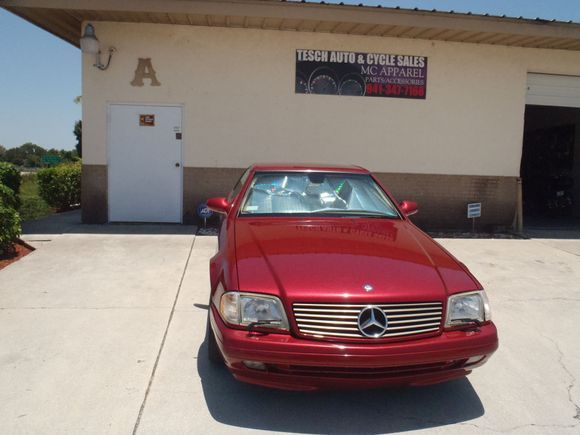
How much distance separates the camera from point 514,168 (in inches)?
385

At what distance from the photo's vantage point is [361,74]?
30.1 feet

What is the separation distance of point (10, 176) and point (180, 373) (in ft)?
22.1

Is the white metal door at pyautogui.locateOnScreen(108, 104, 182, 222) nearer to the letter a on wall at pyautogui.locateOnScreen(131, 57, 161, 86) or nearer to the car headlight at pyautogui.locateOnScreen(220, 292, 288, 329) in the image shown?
the letter a on wall at pyautogui.locateOnScreen(131, 57, 161, 86)

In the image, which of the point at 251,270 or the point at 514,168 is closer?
the point at 251,270

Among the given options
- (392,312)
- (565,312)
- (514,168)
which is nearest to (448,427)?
(392,312)

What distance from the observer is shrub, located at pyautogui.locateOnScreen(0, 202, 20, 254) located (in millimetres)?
6199

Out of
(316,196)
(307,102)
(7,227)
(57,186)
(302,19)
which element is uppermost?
(302,19)

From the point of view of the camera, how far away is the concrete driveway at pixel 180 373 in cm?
291

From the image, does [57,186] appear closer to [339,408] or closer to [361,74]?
[361,74]

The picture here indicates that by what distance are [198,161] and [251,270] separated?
6.36m

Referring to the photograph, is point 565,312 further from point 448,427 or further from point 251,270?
point 251,270

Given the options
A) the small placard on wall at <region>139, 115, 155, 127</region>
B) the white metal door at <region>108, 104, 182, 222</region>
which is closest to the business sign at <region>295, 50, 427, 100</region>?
the white metal door at <region>108, 104, 182, 222</region>

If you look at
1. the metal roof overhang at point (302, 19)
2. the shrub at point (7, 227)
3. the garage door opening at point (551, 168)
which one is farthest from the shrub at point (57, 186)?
the garage door opening at point (551, 168)

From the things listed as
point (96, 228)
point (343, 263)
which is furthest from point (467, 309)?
point (96, 228)
